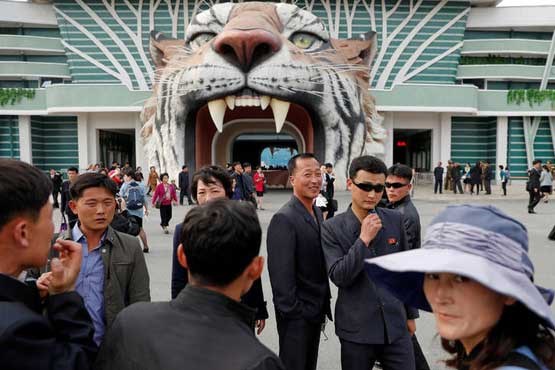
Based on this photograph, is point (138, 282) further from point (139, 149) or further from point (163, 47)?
point (139, 149)

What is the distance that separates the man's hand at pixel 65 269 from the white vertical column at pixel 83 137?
75.2 feet

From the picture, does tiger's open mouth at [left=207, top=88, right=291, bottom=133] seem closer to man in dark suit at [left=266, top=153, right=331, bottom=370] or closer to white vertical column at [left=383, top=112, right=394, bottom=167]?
white vertical column at [left=383, top=112, right=394, bottom=167]

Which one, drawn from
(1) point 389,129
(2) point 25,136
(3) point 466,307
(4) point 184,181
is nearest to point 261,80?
(4) point 184,181

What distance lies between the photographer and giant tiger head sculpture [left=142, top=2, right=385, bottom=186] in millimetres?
13547

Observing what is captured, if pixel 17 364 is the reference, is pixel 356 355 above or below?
below

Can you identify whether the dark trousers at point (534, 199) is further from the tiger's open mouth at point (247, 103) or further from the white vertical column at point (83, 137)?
the white vertical column at point (83, 137)

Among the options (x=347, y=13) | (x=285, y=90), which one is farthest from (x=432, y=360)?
(x=347, y=13)

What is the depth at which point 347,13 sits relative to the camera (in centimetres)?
2505

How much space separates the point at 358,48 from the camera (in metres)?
16.2

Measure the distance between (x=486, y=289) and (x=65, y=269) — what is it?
1.16m

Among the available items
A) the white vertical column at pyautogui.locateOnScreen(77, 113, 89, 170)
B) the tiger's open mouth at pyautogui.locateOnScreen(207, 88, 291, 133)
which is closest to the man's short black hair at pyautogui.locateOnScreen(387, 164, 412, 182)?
the tiger's open mouth at pyautogui.locateOnScreen(207, 88, 291, 133)

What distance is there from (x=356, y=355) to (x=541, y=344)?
53.4 inches

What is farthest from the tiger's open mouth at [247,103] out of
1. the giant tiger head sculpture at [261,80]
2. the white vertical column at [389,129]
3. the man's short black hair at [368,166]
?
the man's short black hair at [368,166]

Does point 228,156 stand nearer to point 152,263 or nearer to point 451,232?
point 152,263
